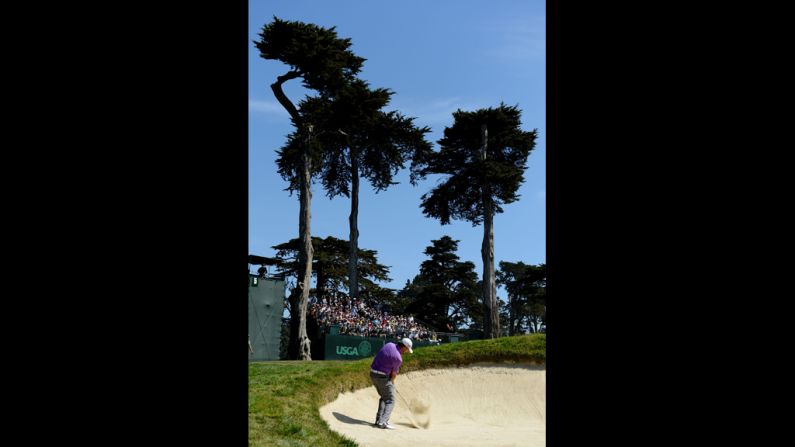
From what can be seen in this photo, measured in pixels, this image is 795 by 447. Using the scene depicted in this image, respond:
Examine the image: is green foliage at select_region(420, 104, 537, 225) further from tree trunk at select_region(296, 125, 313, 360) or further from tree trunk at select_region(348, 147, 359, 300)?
tree trunk at select_region(296, 125, 313, 360)

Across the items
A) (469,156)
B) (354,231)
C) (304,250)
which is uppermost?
(469,156)

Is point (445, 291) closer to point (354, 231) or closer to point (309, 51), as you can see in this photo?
point (354, 231)

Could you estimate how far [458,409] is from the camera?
14.8m

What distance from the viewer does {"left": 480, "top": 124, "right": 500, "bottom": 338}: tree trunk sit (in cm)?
3177

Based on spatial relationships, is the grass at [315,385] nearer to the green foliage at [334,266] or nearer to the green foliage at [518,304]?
the green foliage at [334,266]

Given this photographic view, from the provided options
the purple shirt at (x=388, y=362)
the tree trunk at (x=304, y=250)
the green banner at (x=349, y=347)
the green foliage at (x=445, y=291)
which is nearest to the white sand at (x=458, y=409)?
the purple shirt at (x=388, y=362)

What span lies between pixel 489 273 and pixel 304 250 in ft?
33.3

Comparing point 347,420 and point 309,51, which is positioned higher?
point 309,51

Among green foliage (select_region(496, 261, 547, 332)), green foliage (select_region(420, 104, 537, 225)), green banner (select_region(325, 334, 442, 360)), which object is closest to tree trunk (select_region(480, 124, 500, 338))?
green foliage (select_region(420, 104, 537, 225))

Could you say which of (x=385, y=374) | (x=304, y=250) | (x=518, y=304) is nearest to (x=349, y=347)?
(x=304, y=250)
